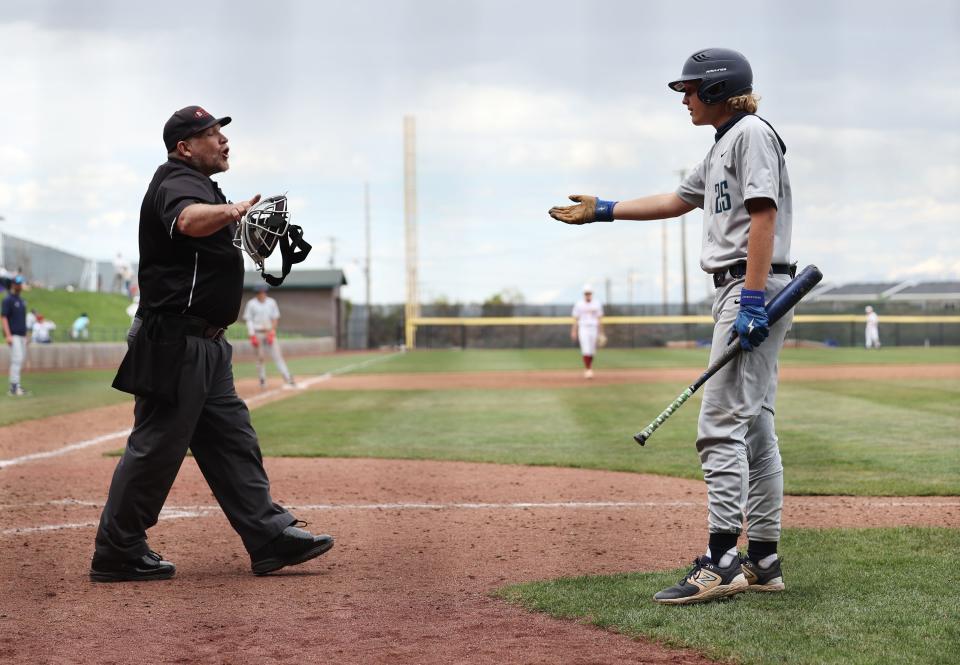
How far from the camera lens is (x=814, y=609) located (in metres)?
4.03

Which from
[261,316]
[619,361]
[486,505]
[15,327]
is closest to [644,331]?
[619,361]

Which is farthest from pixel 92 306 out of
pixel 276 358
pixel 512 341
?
pixel 276 358

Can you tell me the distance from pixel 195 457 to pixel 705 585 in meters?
2.27

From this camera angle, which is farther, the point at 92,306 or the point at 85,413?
the point at 92,306

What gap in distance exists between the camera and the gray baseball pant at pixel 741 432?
432cm

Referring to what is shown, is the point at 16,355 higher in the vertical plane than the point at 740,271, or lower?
lower

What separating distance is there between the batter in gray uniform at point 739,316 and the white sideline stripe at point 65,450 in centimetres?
606

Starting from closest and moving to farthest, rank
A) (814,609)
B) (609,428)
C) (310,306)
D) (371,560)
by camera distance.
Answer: (814,609), (371,560), (609,428), (310,306)

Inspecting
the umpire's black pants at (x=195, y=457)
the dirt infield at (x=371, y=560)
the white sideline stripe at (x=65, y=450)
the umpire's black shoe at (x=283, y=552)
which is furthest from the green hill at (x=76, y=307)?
the umpire's black shoe at (x=283, y=552)

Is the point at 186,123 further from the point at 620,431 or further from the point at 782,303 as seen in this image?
the point at 620,431

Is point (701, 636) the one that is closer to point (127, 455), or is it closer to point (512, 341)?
point (127, 455)

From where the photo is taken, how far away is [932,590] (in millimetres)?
4266

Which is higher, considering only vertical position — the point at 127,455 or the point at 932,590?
the point at 127,455

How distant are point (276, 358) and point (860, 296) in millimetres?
68786
